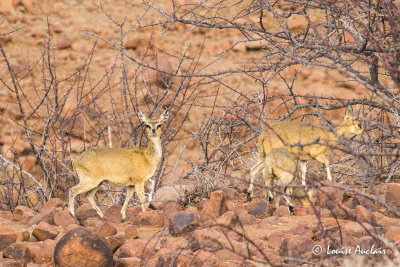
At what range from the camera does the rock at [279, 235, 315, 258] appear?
6043mm

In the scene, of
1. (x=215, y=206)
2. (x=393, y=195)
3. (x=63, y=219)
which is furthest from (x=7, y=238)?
(x=393, y=195)

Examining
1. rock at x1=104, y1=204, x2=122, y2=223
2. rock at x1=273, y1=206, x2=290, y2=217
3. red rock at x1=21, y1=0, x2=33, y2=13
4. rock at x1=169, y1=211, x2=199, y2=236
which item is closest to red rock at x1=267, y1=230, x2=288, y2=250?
rock at x1=169, y1=211, x2=199, y2=236

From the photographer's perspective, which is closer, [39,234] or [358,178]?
[39,234]

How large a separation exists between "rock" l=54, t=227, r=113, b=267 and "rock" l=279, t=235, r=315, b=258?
5.17ft

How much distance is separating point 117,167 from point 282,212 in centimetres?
217

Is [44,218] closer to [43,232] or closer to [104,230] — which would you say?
[43,232]

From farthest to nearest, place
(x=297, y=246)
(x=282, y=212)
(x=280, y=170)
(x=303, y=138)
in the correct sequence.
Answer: (x=303, y=138) < (x=280, y=170) < (x=282, y=212) < (x=297, y=246)

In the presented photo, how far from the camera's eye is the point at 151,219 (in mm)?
7734

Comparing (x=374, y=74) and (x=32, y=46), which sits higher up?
(x=32, y=46)

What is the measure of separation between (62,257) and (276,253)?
1.93 metres

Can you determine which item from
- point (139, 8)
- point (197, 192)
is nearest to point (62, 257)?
point (197, 192)

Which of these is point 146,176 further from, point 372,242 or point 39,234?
point 372,242

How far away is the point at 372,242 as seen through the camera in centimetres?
613

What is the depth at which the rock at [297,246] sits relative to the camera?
604 cm
